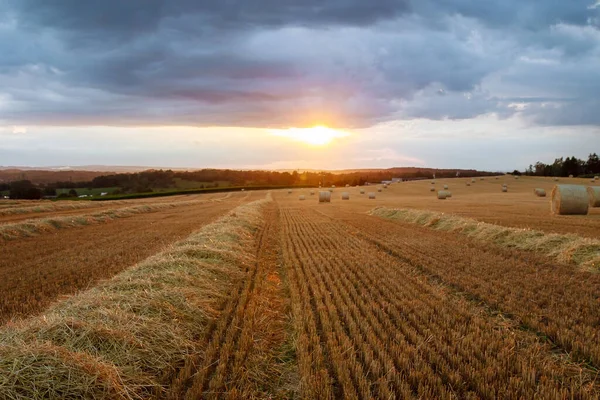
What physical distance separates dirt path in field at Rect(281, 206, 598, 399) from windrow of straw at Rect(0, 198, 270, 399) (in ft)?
5.59

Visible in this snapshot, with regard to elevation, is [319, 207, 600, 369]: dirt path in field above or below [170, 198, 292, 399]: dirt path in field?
above

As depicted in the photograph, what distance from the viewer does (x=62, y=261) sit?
11898 mm

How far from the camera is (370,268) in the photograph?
398 inches

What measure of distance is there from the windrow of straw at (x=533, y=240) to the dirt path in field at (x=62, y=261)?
1209 centimetres

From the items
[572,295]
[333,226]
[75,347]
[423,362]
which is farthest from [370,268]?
[333,226]

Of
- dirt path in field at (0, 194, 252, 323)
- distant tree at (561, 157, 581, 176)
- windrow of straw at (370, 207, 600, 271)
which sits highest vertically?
distant tree at (561, 157, 581, 176)

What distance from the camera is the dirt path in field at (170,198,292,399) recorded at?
14.5ft

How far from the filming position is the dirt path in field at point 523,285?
579 cm

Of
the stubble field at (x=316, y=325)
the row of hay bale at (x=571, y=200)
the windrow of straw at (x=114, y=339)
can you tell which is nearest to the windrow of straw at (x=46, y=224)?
the stubble field at (x=316, y=325)

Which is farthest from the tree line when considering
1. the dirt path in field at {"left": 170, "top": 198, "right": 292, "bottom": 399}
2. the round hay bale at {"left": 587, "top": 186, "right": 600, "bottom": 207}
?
the dirt path in field at {"left": 170, "top": 198, "right": 292, "bottom": 399}

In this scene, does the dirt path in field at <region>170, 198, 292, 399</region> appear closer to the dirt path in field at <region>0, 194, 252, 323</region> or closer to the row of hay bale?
the dirt path in field at <region>0, 194, 252, 323</region>

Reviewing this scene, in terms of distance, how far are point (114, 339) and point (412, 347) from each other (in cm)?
392

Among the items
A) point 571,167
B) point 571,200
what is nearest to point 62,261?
point 571,200

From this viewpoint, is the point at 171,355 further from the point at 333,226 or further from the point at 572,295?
the point at 333,226
